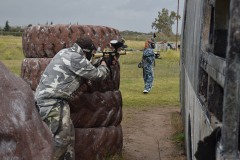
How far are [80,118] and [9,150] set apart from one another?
16.0ft

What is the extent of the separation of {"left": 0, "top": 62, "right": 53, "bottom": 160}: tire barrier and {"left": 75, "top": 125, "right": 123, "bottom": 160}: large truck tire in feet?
15.0

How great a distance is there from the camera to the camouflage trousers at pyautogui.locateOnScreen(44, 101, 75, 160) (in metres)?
6.05

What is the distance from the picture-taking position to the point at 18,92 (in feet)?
7.44

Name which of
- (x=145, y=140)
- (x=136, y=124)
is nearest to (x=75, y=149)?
(x=145, y=140)

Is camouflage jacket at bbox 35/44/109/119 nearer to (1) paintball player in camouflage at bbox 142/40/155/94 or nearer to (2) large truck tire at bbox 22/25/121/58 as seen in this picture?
(2) large truck tire at bbox 22/25/121/58

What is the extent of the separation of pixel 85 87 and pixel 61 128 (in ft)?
3.08

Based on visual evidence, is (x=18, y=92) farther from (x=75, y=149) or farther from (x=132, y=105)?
(x=132, y=105)

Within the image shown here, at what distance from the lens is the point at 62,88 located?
6.12m

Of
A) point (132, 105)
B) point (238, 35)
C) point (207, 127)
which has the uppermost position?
point (238, 35)

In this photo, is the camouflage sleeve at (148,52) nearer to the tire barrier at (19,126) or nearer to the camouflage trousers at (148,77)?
the camouflage trousers at (148,77)

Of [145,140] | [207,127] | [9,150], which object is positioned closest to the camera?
[9,150]

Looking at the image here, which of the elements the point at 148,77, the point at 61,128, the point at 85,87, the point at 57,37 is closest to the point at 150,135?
the point at 85,87

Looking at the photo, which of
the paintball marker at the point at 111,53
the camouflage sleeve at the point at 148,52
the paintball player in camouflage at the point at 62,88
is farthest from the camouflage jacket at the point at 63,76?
the camouflage sleeve at the point at 148,52

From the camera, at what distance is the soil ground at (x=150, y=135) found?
8109 millimetres
